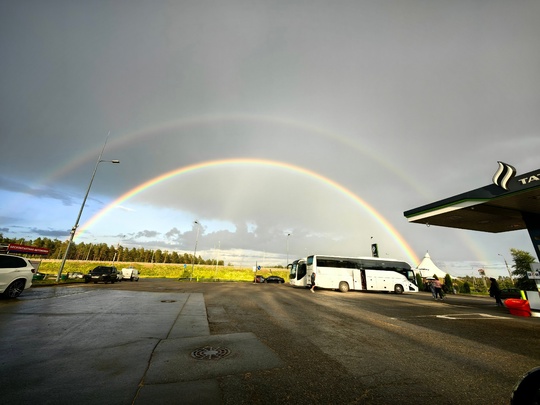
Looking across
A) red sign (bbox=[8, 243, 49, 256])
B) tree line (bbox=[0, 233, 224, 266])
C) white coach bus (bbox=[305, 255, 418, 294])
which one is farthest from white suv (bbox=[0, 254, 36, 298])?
tree line (bbox=[0, 233, 224, 266])

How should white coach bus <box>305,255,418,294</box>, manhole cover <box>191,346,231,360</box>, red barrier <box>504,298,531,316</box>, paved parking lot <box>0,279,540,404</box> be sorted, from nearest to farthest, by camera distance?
paved parking lot <box>0,279,540,404</box>, manhole cover <box>191,346,231,360</box>, red barrier <box>504,298,531,316</box>, white coach bus <box>305,255,418,294</box>

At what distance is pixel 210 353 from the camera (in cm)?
500

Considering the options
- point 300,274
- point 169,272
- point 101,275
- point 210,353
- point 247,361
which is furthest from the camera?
point 169,272

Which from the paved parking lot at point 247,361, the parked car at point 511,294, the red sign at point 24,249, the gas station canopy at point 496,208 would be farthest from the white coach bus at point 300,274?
the red sign at point 24,249

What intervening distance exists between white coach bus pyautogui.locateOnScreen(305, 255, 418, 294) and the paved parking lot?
60.1ft

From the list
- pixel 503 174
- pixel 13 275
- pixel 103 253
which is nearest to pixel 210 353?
pixel 13 275

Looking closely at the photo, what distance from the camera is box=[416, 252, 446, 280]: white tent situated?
185 feet

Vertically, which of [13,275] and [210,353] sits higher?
[13,275]

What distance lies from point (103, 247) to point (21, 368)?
155 metres

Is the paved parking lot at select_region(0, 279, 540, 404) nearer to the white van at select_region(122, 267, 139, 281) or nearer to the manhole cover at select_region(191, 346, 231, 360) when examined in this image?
the manhole cover at select_region(191, 346, 231, 360)

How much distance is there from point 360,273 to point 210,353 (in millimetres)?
26231

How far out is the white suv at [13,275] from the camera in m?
10.8

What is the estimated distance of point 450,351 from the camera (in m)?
5.80

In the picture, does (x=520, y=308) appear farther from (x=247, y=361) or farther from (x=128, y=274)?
(x=128, y=274)
